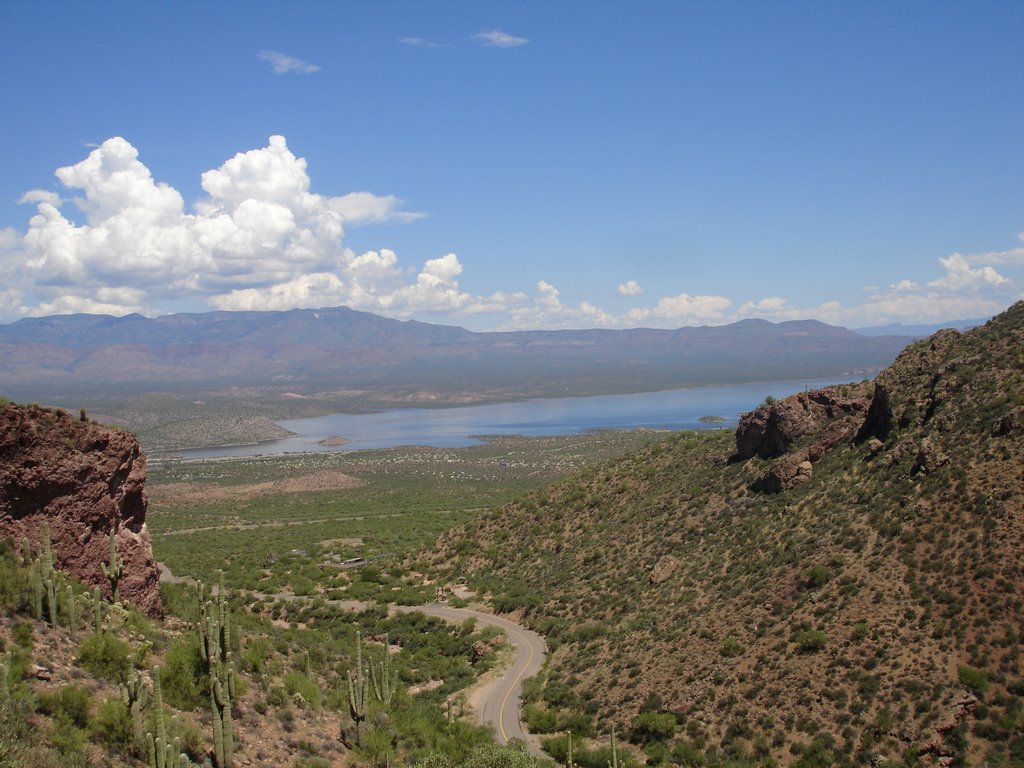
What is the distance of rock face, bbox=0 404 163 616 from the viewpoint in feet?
60.1

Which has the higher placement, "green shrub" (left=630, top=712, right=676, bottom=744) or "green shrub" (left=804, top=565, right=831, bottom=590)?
"green shrub" (left=804, top=565, right=831, bottom=590)

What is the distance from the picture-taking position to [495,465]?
124438 mm

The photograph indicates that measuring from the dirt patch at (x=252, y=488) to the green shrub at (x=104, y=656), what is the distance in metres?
85.2

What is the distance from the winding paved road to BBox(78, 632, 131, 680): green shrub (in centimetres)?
1034

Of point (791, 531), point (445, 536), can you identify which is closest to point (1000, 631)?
point (791, 531)

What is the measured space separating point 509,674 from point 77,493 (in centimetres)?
1959

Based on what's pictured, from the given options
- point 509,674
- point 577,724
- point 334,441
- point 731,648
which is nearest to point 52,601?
point 577,724

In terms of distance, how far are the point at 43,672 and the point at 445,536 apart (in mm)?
42137

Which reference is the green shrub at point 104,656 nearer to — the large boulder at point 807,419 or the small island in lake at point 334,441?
the large boulder at point 807,419

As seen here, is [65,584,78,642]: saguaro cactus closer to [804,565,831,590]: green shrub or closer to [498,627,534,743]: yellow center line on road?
[498,627,534,743]: yellow center line on road

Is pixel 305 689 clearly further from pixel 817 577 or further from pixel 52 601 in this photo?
pixel 817 577

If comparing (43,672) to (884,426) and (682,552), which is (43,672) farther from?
(884,426)

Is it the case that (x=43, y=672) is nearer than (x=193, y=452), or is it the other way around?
(x=43, y=672)

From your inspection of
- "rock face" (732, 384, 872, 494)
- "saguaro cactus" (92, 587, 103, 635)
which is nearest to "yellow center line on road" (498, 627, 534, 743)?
"saguaro cactus" (92, 587, 103, 635)
